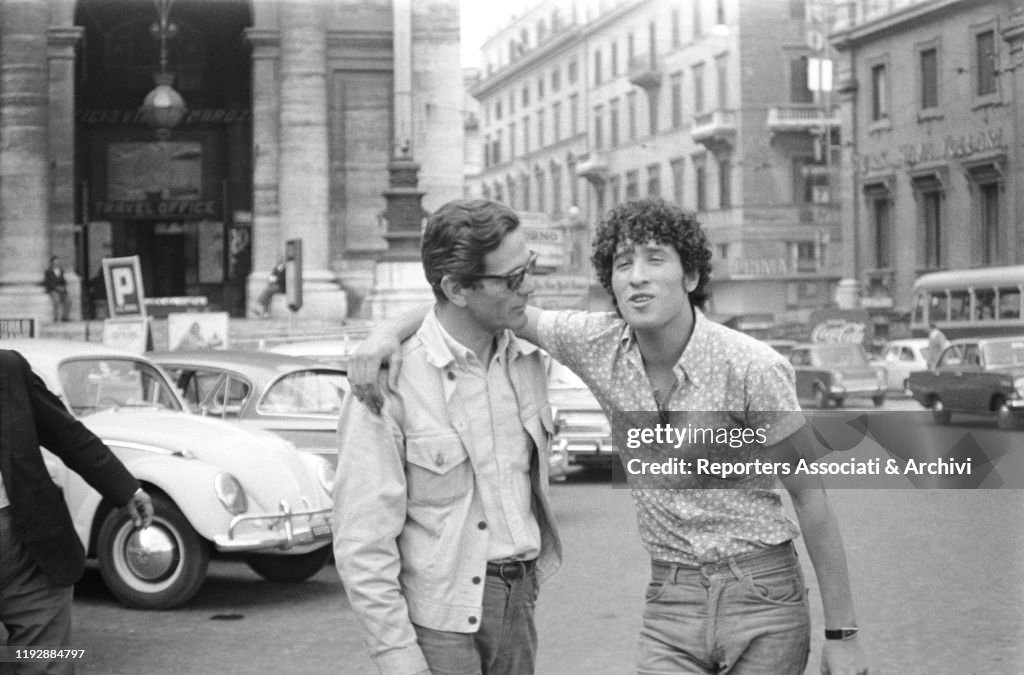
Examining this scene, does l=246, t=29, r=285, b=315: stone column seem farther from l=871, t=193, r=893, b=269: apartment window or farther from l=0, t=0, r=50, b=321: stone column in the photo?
l=871, t=193, r=893, b=269: apartment window

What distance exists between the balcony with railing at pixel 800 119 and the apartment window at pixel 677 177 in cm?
242

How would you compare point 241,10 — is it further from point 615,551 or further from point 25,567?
point 25,567

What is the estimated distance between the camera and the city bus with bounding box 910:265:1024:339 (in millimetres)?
20062

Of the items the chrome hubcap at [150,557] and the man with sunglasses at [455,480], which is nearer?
the man with sunglasses at [455,480]

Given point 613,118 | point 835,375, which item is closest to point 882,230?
point 835,375

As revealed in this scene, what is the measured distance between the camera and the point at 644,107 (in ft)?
121

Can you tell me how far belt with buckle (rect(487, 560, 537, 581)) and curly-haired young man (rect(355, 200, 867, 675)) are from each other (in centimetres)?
31

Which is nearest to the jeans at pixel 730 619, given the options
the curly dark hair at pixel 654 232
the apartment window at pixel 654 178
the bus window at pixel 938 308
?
the curly dark hair at pixel 654 232

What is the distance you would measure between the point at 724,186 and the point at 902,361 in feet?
23.8

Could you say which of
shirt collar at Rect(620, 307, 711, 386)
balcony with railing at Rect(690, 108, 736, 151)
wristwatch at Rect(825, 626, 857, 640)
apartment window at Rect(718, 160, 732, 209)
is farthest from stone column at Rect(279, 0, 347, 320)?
wristwatch at Rect(825, 626, 857, 640)

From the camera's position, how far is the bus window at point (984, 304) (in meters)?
22.5

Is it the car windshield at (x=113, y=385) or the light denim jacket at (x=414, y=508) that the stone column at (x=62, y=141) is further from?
the light denim jacket at (x=414, y=508)

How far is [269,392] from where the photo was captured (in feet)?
37.4

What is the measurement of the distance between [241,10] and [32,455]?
110 ft
